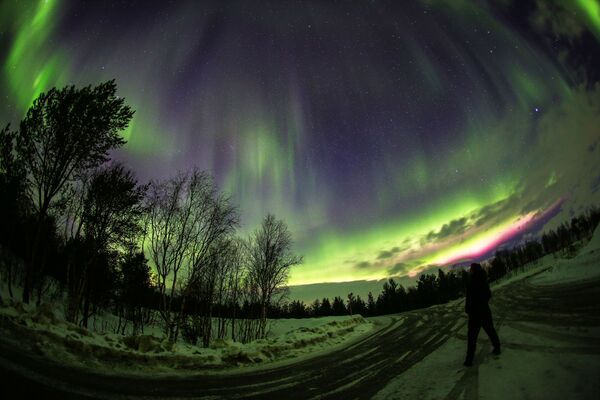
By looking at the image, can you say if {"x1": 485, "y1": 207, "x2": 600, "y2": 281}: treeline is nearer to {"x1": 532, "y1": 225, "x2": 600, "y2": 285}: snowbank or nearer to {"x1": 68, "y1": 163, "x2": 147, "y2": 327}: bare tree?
{"x1": 532, "y1": 225, "x2": 600, "y2": 285}: snowbank

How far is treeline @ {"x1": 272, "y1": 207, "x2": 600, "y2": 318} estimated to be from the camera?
103 m

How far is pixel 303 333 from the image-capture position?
15.4m

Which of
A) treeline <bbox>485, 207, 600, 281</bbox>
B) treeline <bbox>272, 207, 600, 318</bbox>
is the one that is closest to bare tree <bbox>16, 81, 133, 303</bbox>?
treeline <bbox>272, 207, 600, 318</bbox>

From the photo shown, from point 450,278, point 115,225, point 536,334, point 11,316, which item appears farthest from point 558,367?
point 450,278

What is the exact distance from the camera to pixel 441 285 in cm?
11312

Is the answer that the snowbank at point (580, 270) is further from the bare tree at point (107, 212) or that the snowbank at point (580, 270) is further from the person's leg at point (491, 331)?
the bare tree at point (107, 212)

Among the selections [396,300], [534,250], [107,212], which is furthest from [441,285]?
[107,212]

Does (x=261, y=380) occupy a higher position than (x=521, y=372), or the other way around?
(x=521, y=372)

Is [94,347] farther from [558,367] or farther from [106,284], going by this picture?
[106,284]

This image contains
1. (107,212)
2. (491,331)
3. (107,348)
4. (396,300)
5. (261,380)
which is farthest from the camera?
(396,300)

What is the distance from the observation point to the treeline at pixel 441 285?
102688 mm

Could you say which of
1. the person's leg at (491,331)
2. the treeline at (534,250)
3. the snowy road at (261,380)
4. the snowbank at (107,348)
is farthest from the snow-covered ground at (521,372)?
the treeline at (534,250)

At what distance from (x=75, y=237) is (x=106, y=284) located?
52.7ft

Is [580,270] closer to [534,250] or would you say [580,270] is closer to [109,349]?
[109,349]
